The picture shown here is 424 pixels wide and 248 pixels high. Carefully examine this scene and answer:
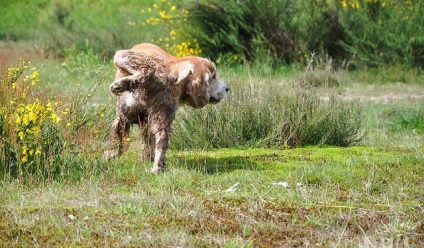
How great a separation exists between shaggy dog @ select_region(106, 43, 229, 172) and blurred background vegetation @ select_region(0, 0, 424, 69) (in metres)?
9.48

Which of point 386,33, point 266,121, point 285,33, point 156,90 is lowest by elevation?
point 285,33

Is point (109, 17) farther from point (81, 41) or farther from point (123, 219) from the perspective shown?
point (123, 219)

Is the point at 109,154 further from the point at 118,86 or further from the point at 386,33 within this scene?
the point at 386,33

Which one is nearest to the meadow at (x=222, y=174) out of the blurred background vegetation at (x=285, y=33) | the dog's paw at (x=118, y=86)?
the dog's paw at (x=118, y=86)

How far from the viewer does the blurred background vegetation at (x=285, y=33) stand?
1812cm

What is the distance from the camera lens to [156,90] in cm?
789

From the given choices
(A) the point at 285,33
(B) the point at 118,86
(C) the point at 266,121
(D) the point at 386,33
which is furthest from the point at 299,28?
(B) the point at 118,86

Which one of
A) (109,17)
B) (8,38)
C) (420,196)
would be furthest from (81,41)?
(420,196)

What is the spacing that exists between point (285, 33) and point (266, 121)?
934cm

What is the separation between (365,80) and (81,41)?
7.28 m

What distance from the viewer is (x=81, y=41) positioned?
67.6 feet

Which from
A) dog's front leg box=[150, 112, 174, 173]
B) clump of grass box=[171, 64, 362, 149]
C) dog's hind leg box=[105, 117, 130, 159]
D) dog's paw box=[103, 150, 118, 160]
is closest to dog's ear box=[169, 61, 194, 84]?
dog's front leg box=[150, 112, 174, 173]

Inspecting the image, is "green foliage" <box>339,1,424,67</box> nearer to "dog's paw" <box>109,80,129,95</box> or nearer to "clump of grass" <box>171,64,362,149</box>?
"clump of grass" <box>171,64,362,149</box>

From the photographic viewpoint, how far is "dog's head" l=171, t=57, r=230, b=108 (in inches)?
307
